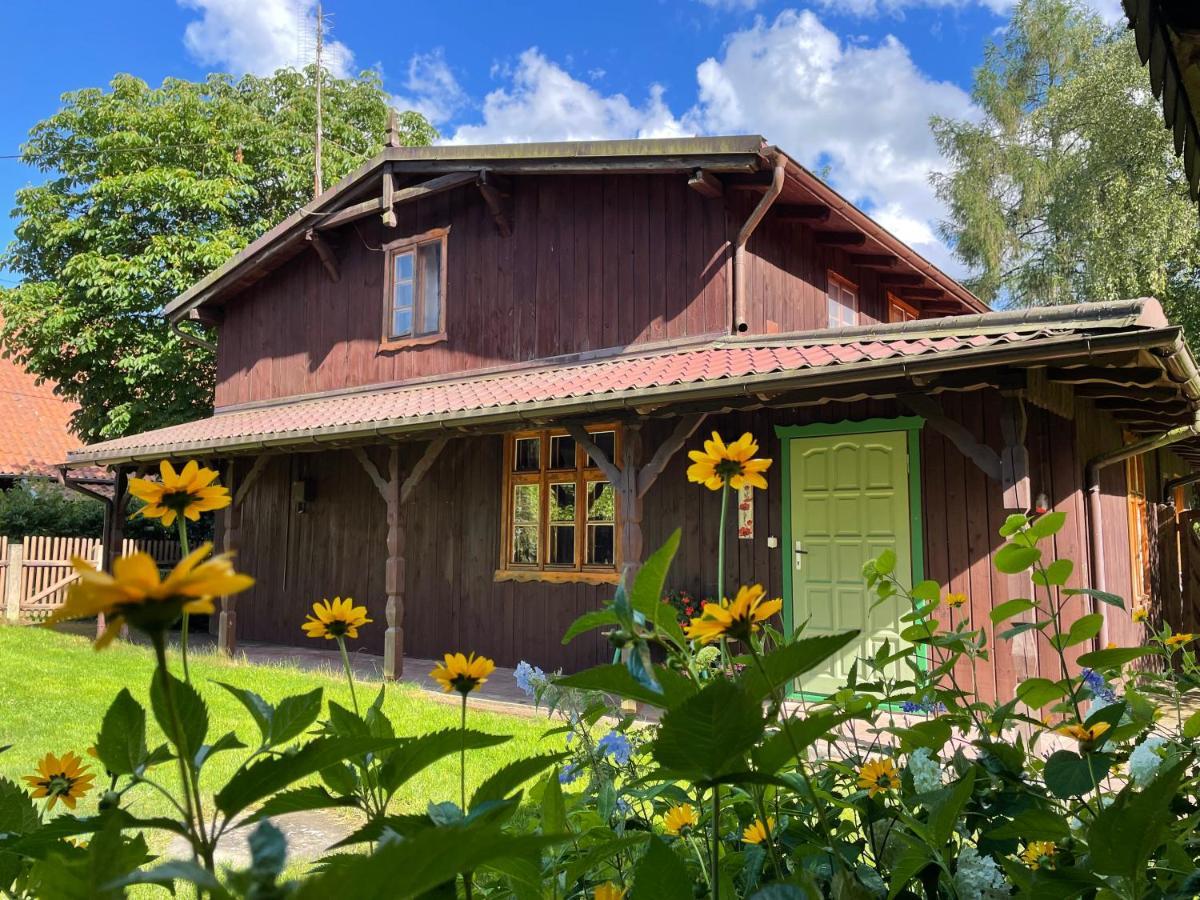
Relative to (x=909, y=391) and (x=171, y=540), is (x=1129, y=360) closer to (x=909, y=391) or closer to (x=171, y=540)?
(x=909, y=391)

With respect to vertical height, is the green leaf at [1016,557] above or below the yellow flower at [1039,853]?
above

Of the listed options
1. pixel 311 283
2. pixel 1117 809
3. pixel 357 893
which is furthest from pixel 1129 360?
pixel 311 283

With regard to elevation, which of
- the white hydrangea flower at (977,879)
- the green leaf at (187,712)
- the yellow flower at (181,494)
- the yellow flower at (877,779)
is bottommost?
the white hydrangea flower at (977,879)

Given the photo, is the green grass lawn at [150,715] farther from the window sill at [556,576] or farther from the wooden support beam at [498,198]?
the wooden support beam at [498,198]

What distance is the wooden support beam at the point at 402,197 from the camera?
8.82 m

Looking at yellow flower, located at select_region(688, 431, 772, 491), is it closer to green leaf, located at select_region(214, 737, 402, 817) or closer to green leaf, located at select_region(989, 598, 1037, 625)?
green leaf, located at select_region(989, 598, 1037, 625)

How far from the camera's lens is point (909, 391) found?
552 centimetres

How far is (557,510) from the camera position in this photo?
26.8ft

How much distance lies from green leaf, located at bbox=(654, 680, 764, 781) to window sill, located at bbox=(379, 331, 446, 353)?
8.94 m

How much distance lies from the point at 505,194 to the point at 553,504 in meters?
3.16

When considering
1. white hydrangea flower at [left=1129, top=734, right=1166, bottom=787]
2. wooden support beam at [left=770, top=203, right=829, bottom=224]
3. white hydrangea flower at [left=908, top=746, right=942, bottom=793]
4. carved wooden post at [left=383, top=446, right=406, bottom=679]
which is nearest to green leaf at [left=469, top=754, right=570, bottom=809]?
white hydrangea flower at [left=908, top=746, right=942, bottom=793]

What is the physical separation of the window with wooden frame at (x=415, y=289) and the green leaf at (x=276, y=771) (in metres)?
8.91

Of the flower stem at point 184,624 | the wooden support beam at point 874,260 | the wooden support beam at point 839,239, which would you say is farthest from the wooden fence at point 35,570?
the flower stem at point 184,624

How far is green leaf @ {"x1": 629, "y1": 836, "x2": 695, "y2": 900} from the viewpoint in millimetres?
625
